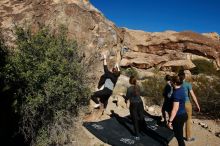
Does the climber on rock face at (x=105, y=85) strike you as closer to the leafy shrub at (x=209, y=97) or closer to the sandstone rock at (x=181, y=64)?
the leafy shrub at (x=209, y=97)

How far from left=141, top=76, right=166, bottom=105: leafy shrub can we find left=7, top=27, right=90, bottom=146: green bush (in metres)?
6.38

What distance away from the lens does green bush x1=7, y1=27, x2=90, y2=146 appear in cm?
675

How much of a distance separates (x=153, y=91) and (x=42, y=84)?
8.03m

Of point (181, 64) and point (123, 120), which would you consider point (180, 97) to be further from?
point (181, 64)

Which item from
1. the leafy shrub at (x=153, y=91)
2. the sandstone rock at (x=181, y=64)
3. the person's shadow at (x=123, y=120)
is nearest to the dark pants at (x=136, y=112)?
the person's shadow at (x=123, y=120)

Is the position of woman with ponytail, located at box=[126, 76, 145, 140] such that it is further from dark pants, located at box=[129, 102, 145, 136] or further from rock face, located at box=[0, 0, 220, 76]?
rock face, located at box=[0, 0, 220, 76]

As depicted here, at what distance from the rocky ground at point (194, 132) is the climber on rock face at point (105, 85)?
0.51m

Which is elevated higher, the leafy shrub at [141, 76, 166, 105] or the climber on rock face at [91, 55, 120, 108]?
the climber on rock face at [91, 55, 120, 108]

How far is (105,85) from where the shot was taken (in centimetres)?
895

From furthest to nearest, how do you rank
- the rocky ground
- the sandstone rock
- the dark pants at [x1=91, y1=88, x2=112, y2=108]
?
the sandstone rock → the dark pants at [x1=91, y1=88, x2=112, y2=108] → the rocky ground

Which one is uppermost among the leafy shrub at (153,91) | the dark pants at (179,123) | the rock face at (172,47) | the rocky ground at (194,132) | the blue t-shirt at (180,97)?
the rock face at (172,47)

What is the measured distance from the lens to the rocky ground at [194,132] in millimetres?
7801

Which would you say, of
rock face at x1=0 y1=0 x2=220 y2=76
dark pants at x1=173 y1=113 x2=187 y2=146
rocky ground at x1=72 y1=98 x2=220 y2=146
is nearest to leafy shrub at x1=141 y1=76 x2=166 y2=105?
rocky ground at x1=72 y1=98 x2=220 y2=146

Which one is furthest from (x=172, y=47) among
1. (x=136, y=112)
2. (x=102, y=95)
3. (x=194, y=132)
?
(x=136, y=112)
